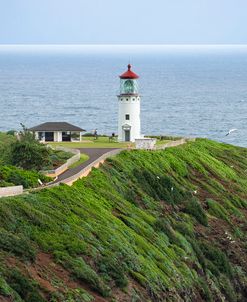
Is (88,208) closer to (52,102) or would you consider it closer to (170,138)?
(170,138)

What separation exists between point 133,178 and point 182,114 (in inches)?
3361

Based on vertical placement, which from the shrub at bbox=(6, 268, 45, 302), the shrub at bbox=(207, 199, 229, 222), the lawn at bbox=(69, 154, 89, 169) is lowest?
the shrub at bbox=(6, 268, 45, 302)

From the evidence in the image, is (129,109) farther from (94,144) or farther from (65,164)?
(65,164)

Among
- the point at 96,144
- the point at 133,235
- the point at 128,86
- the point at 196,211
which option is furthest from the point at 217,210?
the point at 128,86

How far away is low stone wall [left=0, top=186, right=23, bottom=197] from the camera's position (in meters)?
44.4

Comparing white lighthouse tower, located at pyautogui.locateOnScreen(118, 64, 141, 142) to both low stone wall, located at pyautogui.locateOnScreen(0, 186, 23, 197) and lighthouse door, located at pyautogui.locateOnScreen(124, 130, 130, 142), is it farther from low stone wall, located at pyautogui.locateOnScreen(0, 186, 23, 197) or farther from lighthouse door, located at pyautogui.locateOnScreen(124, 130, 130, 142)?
low stone wall, located at pyautogui.locateOnScreen(0, 186, 23, 197)

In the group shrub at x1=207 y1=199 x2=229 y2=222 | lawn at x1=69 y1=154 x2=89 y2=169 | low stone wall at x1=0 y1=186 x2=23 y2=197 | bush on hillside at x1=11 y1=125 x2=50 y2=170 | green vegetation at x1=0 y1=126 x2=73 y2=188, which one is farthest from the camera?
shrub at x1=207 y1=199 x2=229 y2=222

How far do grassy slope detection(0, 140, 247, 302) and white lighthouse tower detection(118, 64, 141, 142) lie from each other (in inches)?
254

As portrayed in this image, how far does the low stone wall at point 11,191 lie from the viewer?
44.4 metres

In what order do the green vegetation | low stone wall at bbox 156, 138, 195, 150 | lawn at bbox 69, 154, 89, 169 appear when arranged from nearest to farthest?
the green vegetation < lawn at bbox 69, 154, 89, 169 < low stone wall at bbox 156, 138, 195, 150

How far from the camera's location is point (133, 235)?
47094 millimetres

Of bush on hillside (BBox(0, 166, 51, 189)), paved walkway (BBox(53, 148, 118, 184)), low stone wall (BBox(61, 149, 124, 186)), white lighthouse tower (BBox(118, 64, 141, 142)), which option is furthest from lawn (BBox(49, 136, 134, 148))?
bush on hillside (BBox(0, 166, 51, 189))

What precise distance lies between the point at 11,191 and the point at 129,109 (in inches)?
1254

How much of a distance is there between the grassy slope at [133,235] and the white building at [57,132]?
856 centimetres
